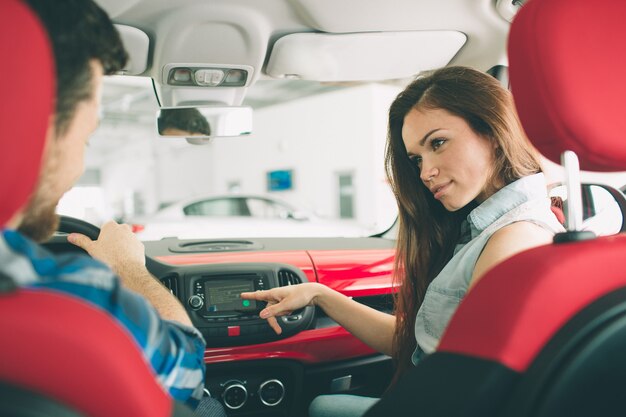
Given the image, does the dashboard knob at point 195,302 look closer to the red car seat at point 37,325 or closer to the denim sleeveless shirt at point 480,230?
the denim sleeveless shirt at point 480,230

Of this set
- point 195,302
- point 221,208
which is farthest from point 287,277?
point 221,208

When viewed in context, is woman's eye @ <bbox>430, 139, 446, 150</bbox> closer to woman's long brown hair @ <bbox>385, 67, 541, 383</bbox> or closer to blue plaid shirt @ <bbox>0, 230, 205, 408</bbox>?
woman's long brown hair @ <bbox>385, 67, 541, 383</bbox>

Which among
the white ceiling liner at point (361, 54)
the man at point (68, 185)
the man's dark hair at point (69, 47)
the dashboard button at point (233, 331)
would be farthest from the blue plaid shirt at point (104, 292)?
the white ceiling liner at point (361, 54)

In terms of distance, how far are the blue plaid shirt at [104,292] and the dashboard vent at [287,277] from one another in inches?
50.0

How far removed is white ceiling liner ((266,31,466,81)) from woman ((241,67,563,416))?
1.71ft

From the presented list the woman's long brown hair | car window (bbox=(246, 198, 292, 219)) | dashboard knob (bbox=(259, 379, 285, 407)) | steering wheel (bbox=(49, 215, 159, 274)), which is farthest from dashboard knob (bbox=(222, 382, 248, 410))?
car window (bbox=(246, 198, 292, 219))

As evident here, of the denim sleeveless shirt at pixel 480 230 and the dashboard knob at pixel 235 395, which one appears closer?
the denim sleeveless shirt at pixel 480 230

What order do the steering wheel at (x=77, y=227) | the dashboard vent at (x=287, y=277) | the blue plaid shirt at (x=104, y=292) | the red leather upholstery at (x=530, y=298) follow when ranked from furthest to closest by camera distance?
the dashboard vent at (x=287, y=277), the steering wheel at (x=77, y=227), the red leather upholstery at (x=530, y=298), the blue plaid shirt at (x=104, y=292)

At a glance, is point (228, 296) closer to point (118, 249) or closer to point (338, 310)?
point (338, 310)

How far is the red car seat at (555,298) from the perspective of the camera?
82 cm

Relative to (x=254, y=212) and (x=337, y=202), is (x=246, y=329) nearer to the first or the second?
(x=254, y=212)

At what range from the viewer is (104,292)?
2.56 feet

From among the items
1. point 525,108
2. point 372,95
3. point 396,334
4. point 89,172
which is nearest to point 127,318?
point 525,108

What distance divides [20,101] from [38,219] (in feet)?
0.80
